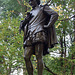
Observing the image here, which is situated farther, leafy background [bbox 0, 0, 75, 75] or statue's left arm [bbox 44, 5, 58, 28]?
leafy background [bbox 0, 0, 75, 75]

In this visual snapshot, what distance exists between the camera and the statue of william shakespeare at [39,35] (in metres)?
3.43

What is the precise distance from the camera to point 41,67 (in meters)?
3.32

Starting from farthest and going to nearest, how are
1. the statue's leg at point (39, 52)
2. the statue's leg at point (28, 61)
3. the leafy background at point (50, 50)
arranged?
the leafy background at point (50, 50), the statue's leg at point (28, 61), the statue's leg at point (39, 52)

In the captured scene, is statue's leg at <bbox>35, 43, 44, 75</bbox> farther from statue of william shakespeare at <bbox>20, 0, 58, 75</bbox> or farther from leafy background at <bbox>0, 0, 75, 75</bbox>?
leafy background at <bbox>0, 0, 75, 75</bbox>

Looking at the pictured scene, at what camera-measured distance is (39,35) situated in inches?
136

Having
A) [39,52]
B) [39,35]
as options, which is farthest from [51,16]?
[39,52]

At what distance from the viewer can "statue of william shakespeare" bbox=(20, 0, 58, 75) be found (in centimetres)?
343

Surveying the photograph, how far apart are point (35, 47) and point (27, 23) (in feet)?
2.50

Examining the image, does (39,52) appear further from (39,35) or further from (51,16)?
(51,16)

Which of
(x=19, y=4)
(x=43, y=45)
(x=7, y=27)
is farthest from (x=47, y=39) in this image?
(x=19, y=4)

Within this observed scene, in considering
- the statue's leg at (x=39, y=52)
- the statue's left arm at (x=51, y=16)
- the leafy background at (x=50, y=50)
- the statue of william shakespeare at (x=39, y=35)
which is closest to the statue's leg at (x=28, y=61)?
the statue of william shakespeare at (x=39, y=35)

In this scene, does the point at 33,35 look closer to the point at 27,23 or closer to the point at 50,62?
the point at 27,23

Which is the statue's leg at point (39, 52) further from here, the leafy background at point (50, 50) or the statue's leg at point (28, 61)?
the leafy background at point (50, 50)

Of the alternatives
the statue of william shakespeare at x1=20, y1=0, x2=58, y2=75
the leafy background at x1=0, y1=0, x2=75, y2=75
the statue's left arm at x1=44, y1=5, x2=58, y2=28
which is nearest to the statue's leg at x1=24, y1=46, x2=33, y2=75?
the statue of william shakespeare at x1=20, y1=0, x2=58, y2=75
